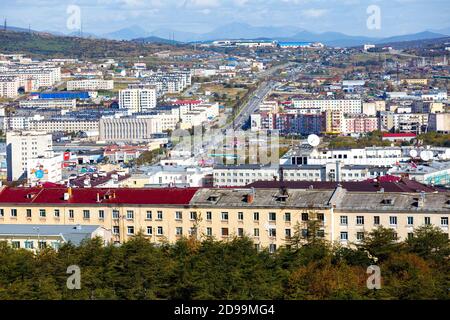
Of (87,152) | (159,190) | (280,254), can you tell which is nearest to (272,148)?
(87,152)

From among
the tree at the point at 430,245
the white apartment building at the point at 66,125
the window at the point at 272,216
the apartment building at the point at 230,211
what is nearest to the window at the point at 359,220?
the apartment building at the point at 230,211

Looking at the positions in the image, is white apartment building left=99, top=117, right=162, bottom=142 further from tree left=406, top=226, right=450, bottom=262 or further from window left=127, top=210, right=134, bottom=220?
tree left=406, top=226, right=450, bottom=262

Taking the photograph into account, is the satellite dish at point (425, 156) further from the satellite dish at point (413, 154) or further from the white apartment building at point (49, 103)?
the white apartment building at point (49, 103)

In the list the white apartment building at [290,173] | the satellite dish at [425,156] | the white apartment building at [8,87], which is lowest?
the white apartment building at [290,173]

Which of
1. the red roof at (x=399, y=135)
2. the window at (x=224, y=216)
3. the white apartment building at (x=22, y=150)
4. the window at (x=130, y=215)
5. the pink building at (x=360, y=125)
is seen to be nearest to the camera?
the window at (x=224, y=216)

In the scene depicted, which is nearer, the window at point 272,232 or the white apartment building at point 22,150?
the window at point 272,232

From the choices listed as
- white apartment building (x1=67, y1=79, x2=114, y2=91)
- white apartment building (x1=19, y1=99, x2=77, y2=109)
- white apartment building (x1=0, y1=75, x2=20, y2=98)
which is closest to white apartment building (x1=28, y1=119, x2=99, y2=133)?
white apartment building (x1=19, y1=99, x2=77, y2=109)

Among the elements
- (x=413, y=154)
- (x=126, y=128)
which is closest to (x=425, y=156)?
(x=413, y=154)

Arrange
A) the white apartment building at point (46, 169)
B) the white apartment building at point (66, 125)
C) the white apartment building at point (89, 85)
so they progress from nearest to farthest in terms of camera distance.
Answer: the white apartment building at point (46, 169), the white apartment building at point (66, 125), the white apartment building at point (89, 85)
